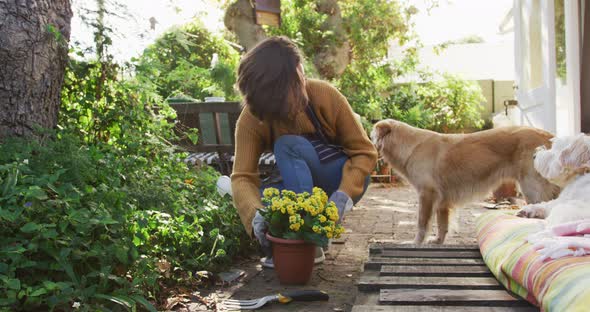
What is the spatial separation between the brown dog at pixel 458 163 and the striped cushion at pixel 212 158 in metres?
1.56

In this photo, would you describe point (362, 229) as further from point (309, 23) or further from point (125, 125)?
point (309, 23)

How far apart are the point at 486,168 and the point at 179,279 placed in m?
2.55

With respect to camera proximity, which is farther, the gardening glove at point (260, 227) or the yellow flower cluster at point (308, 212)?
the gardening glove at point (260, 227)

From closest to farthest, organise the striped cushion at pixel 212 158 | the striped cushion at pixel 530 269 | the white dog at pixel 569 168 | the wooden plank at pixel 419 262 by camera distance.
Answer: the striped cushion at pixel 530 269 < the white dog at pixel 569 168 < the wooden plank at pixel 419 262 < the striped cushion at pixel 212 158

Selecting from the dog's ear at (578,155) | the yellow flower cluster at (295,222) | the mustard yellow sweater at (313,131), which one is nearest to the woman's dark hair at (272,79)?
the mustard yellow sweater at (313,131)

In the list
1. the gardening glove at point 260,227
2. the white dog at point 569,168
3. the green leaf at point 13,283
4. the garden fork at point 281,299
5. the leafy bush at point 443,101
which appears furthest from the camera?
the leafy bush at point 443,101

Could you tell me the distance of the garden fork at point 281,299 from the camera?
2.86 meters

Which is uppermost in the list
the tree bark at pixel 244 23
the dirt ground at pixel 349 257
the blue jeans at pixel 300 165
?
the tree bark at pixel 244 23

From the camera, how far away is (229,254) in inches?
146

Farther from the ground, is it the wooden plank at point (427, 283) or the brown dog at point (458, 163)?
the brown dog at point (458, 163)

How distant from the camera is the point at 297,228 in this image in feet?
9.82

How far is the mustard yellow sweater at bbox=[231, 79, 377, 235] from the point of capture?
3.45m

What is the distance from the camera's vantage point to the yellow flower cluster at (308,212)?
2990 mm

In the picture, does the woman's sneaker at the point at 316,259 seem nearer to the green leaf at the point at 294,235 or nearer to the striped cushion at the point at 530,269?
the green leaf at the point at 294,235
